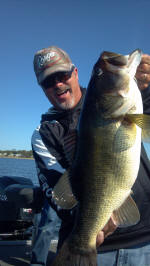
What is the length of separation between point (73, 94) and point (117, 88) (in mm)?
1197

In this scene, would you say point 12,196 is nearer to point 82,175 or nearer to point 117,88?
point 82,175

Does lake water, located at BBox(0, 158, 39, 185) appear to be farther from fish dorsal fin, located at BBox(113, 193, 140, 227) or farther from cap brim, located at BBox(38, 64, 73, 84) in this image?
fish dorsal fin, located at BBox(113, 193, 140, 227)

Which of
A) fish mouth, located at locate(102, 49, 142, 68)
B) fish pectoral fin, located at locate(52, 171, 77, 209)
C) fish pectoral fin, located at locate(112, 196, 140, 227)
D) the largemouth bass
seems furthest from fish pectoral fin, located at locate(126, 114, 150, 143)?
fish pectoral fin, located at locate(52, 171, 77, 209)

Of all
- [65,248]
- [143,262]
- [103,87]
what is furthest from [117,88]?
[143,262]

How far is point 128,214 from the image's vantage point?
208cm

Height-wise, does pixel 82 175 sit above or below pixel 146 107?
below

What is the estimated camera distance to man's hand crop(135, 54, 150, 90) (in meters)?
2.58

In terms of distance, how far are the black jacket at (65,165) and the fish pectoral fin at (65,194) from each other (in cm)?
21

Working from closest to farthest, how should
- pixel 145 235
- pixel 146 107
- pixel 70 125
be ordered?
1. pixel 145 235
2. pixel 146 107
3. pixel 70 125

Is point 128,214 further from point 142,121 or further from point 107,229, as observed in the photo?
point 142,121

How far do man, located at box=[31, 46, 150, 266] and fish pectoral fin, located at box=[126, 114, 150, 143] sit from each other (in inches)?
21.5

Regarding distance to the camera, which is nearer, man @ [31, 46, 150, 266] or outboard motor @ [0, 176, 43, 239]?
man @ [31, 46, 150, 266]

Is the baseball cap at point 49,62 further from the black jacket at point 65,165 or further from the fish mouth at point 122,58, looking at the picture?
the fish mouth at point 122,58

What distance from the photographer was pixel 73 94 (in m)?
3.25
